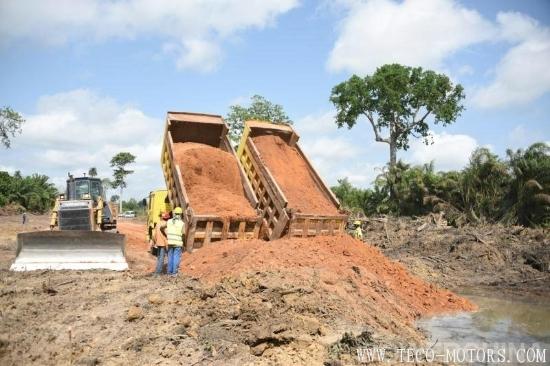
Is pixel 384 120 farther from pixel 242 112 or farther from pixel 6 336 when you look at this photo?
pixel 6 336

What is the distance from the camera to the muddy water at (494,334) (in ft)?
19.1

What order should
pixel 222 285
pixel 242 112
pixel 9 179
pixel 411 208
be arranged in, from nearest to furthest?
pixel 222 285 < pixel 411 208 < pixel 242 112 < pixel 9 179

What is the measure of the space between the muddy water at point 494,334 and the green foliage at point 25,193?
119 ft

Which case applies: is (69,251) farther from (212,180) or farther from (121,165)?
(121,165)

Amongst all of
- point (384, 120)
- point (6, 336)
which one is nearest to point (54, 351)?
point (6, 336)

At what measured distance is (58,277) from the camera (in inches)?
333

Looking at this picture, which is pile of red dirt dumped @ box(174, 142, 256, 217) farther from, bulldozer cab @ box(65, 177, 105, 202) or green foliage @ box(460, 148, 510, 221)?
green foliage @ box(460, 148, 510, 221)

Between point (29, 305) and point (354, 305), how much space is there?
14.8 ft

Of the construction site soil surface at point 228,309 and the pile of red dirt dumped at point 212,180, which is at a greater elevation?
the pile of red dirt dumped at point 212,180

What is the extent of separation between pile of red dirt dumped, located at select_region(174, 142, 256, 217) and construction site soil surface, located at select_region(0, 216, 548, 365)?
3.09 ft

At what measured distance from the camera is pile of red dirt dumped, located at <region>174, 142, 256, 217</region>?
10.1 meters

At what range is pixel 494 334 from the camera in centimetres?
707

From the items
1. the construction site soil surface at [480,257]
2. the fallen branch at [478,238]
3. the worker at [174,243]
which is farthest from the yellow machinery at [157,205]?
the fallen branch at [478,238]

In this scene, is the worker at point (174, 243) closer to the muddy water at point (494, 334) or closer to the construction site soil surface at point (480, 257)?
the muddy water at point (494, 334)
